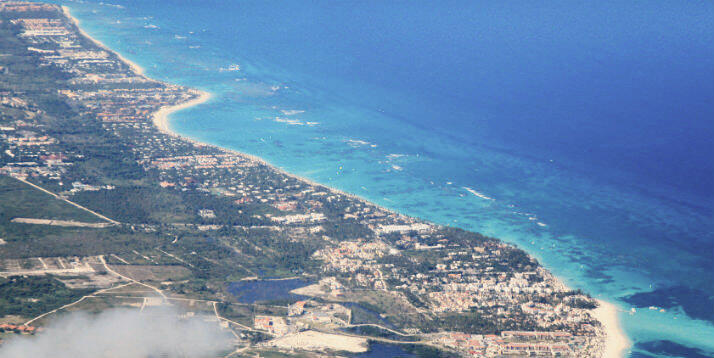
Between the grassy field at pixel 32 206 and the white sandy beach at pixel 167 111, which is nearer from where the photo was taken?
the grassy field at pixel 32 206

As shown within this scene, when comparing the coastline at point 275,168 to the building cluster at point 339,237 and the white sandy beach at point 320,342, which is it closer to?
the building cluster at point 339,237

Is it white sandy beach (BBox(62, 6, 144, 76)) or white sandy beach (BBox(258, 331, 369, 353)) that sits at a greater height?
white sandy beach (BBox(62, 6, 144, 76))

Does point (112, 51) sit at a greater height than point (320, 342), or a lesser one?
greater

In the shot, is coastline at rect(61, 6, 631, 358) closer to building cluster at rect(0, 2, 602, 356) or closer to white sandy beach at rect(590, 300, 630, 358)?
white sandy beach at rect(590, 300, 630, 358)

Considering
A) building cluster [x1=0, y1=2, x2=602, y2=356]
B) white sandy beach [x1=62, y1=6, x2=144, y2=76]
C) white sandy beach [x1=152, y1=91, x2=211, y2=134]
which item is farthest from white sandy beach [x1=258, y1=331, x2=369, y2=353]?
white sandy beach [x1=62, y1=6, x2=144, y2=76]

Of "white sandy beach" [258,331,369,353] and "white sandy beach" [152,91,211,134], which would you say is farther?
"white sandy beach" [152,91,211,134]

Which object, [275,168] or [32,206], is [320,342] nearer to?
[32,206]

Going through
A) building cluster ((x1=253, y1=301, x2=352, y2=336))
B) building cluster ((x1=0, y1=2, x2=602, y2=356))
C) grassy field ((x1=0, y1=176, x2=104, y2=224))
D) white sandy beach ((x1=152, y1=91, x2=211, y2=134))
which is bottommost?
building cluster ((x1=253, y1=301, x2=352, y2=336))

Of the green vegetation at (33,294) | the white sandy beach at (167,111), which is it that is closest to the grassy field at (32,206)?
the green vegetation at (33,294)

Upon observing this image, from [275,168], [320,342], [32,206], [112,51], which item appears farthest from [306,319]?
[112,51]
